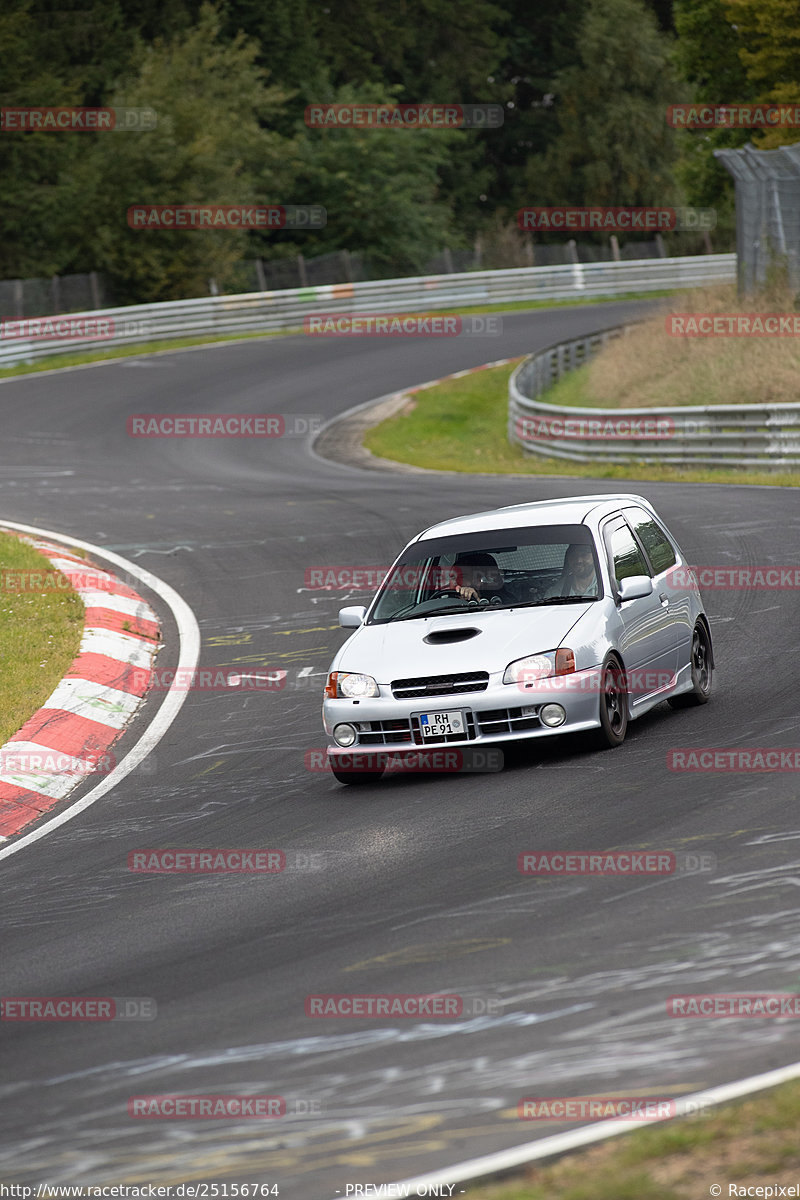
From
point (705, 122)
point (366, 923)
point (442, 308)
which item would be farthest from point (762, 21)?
point (366, 923)

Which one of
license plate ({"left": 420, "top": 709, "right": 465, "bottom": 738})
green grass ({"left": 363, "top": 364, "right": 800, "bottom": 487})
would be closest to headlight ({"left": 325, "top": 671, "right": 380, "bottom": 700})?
license plate ({"left": 420, "top": 709, "right": 465, "bottom": 738})

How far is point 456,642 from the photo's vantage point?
384 inches

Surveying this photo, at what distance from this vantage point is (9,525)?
20.8 metres

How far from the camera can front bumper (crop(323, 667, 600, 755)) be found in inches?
368

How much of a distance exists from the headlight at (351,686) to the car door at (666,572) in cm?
231

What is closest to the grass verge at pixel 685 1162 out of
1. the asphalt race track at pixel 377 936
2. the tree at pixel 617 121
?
the asphalt race track at pixel 377 936

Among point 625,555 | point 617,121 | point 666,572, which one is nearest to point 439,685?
point 625,555

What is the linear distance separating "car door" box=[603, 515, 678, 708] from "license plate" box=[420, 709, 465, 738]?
1.27 metres

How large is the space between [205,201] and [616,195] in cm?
2541

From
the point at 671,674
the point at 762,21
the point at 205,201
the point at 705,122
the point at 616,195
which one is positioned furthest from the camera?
the point at 616,195

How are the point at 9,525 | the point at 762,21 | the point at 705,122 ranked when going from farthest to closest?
the point at 705,122, the point at 762,21, the point at 9,525

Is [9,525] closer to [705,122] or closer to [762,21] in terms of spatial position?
[762,21]

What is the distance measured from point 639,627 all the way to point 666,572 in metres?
1.04

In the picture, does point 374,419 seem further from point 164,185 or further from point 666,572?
point 666,572
